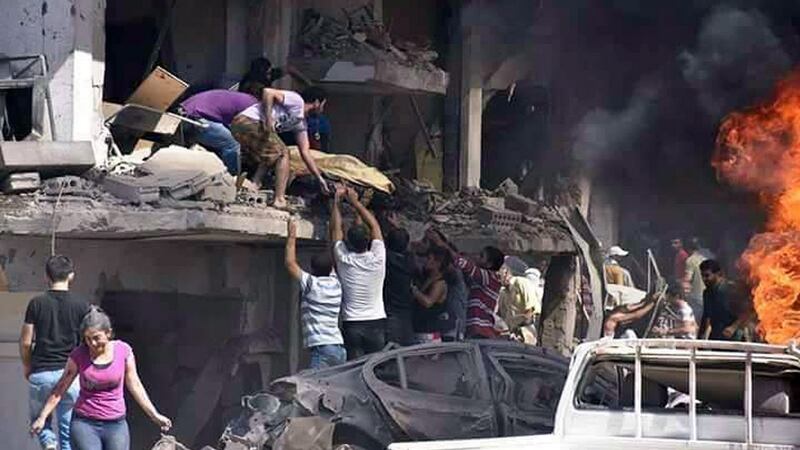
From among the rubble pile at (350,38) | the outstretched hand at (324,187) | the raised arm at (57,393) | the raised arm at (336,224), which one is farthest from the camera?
the rubble pile at (350,38)

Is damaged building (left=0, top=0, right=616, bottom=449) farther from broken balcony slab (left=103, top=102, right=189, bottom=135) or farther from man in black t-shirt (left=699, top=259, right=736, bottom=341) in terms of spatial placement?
man in black t-shirt (left=699, top=259, right=736, bottom=341)

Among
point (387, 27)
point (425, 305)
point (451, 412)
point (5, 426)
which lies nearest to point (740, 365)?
point (451, 412)

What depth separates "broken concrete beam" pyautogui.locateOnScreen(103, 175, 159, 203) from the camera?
1328cm

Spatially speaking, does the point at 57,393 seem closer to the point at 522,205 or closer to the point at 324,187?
the point at 324,187

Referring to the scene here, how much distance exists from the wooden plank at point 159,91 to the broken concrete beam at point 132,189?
162 cm

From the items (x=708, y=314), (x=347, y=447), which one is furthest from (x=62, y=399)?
(x=708, y=314)

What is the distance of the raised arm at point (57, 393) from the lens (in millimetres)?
10531

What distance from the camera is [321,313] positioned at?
13422 millimetres

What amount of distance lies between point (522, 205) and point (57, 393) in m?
8.73

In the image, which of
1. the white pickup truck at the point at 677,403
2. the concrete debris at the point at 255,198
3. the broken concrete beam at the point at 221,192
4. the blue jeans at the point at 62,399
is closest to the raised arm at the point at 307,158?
the concrete debris at the point at 255,198

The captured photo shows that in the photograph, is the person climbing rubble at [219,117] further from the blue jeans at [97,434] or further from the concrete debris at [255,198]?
the blue jeans at [97,434]

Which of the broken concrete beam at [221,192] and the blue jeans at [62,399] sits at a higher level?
the broken concrete beam at [221,192]

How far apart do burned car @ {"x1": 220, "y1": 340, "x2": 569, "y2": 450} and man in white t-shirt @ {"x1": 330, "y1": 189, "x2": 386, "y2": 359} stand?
1999 mm

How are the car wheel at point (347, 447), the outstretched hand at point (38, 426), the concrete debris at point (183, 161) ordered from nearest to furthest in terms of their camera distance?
1. the outstretched hand at point (38, 426)
2. the car wheel at point (347, 447)
3. the concrete debris at point (183, 161)
